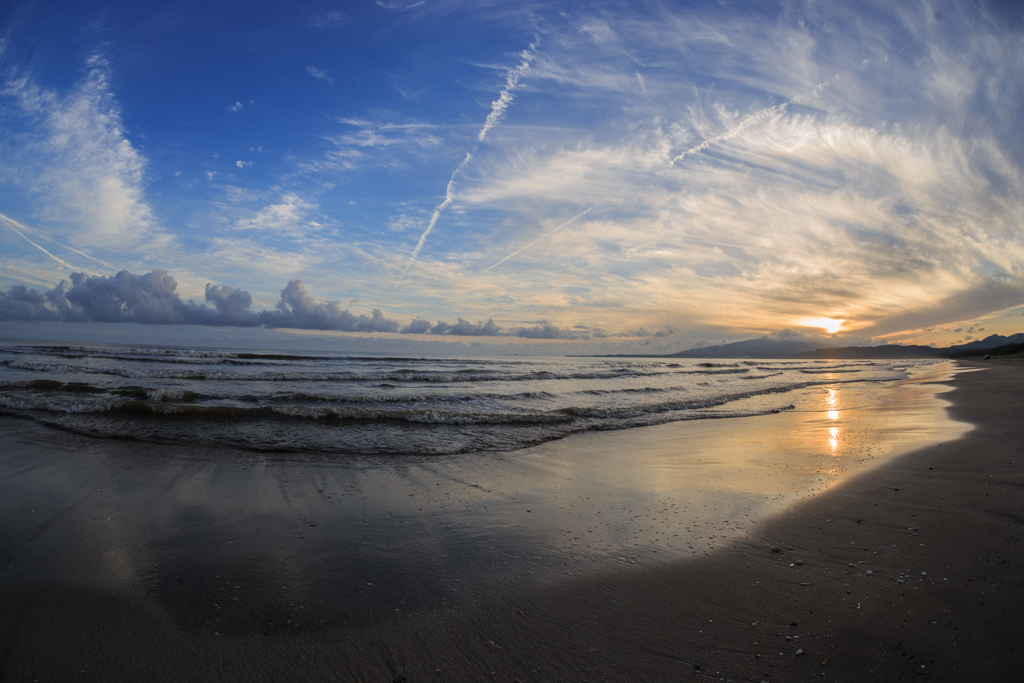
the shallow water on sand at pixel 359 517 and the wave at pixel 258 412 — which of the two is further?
the wave at pixel 258 412

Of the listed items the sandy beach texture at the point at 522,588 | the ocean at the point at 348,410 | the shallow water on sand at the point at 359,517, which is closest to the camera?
the sandy beach texture at the point at 522,588

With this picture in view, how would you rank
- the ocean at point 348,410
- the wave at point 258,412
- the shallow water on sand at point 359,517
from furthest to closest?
the wave at point 258,412 < the ocean at point 348,410 < the shallow water on sand at point 359,517

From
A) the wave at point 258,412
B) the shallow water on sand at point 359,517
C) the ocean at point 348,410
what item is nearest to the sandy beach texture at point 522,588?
the shallow water on sand at point 359,517

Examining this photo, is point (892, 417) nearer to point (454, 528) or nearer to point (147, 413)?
point (454, 528)

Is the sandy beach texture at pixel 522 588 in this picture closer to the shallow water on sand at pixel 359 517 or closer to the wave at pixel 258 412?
the shallow water on sand at pixel 359 517

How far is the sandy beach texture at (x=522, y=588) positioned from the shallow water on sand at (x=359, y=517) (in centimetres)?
3

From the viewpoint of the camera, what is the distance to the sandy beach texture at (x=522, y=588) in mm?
2699

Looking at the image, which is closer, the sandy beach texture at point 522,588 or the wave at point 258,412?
the sandy beach texture at point 522,588

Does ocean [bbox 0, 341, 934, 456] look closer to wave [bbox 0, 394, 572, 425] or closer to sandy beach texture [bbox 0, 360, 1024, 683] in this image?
wave [bbox 0, 394, 572, 425]

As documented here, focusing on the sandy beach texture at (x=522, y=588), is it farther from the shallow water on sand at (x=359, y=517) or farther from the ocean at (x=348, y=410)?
the ocean at (x=348, y=410)

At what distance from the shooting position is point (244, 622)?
10.2 ft

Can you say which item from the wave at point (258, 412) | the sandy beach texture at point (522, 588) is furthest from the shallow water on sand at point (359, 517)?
the wave at point (258, 412)

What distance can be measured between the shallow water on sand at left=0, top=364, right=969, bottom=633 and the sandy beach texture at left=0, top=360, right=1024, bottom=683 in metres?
0.03

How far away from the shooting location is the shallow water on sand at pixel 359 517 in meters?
3.59
